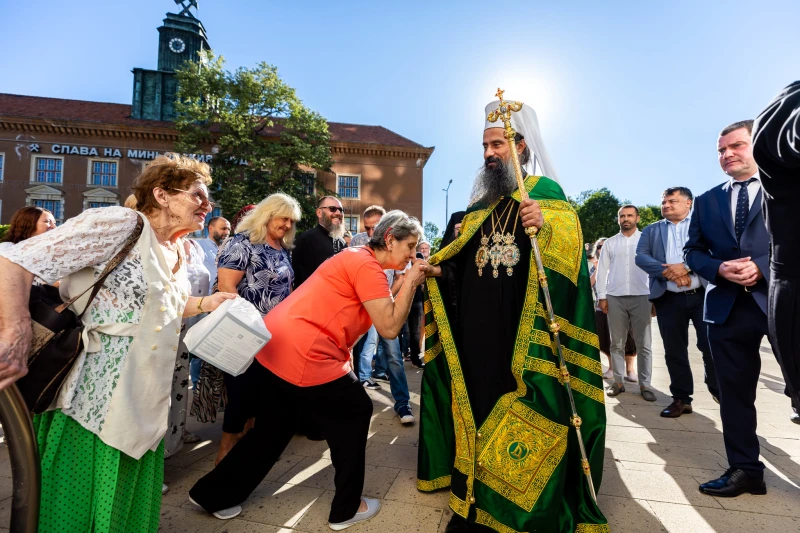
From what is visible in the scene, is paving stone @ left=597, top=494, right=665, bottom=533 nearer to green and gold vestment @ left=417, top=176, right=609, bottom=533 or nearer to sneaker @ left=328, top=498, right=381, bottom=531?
green and gold vestment @ left=417, top=176, right=609, bottom=533

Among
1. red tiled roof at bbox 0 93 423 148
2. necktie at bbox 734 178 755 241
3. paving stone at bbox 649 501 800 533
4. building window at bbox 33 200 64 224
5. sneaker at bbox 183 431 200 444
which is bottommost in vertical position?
sneaker at bbox 183 431 200 444

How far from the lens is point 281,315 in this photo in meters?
2.36

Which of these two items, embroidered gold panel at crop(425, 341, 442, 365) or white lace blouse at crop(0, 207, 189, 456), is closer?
white lace blouse at crop(0, 207, 189, 456)

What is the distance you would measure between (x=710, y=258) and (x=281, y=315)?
2704 millimetres

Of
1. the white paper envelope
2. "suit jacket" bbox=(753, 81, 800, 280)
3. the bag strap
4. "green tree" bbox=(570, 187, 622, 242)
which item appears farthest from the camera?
"green tree" bbox=(570, 187, 622, 242)

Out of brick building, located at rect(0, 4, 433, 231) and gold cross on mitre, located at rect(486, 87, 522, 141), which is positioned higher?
brick building, located at rect(0, 4, 433, 231)

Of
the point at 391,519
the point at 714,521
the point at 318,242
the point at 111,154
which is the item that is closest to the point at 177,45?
the point at 111,154

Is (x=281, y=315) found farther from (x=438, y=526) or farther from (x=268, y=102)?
(x=268, y=102)

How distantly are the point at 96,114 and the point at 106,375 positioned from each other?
35.6m

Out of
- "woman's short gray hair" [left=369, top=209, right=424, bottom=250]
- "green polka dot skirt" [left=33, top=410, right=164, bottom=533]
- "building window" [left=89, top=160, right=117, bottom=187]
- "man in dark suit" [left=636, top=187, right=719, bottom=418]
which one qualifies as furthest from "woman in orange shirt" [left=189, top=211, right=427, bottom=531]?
"building window" [left=89, top=160, right=117, bottom=187]

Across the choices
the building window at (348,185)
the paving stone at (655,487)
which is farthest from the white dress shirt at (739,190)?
the building window at (348,185)

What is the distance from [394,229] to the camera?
249cm

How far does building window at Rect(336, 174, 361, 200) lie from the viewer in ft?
96.7

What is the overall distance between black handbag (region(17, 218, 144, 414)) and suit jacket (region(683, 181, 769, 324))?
3263mm
